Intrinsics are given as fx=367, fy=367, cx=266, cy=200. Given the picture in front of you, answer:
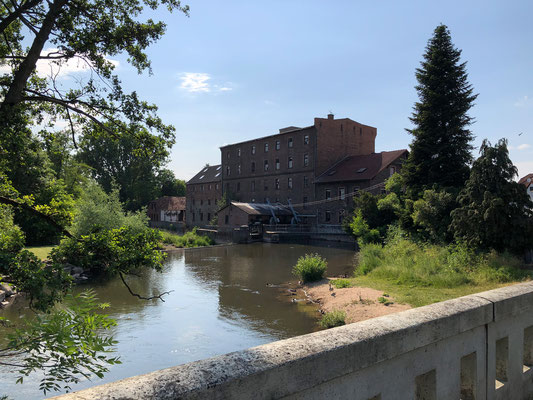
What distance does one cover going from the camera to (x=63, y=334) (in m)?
2.44

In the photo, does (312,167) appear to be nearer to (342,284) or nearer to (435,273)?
(342,284)

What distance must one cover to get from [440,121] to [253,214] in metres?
28.2

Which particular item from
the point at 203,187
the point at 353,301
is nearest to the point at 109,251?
the point at 353,301

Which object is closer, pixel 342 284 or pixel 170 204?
pixel 342 284

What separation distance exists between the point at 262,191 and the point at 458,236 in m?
41.0

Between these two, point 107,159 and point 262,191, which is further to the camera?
point 107,159

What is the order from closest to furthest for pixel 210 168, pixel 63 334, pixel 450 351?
1. pixel 63 334
2. pixel 450 351
3. pixel 210 168

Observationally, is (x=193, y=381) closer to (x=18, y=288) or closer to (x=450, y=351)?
(x=450, y=351)

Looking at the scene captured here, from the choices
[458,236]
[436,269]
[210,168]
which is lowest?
[436,269]

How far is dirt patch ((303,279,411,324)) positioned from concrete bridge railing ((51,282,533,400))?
965 cm

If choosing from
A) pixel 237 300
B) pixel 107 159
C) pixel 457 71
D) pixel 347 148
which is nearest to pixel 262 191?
pixel 347 148

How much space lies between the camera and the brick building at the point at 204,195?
Answer: 65.2 m

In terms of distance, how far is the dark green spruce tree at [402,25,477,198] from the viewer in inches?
1021

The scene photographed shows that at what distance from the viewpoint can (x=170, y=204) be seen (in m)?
75.5
